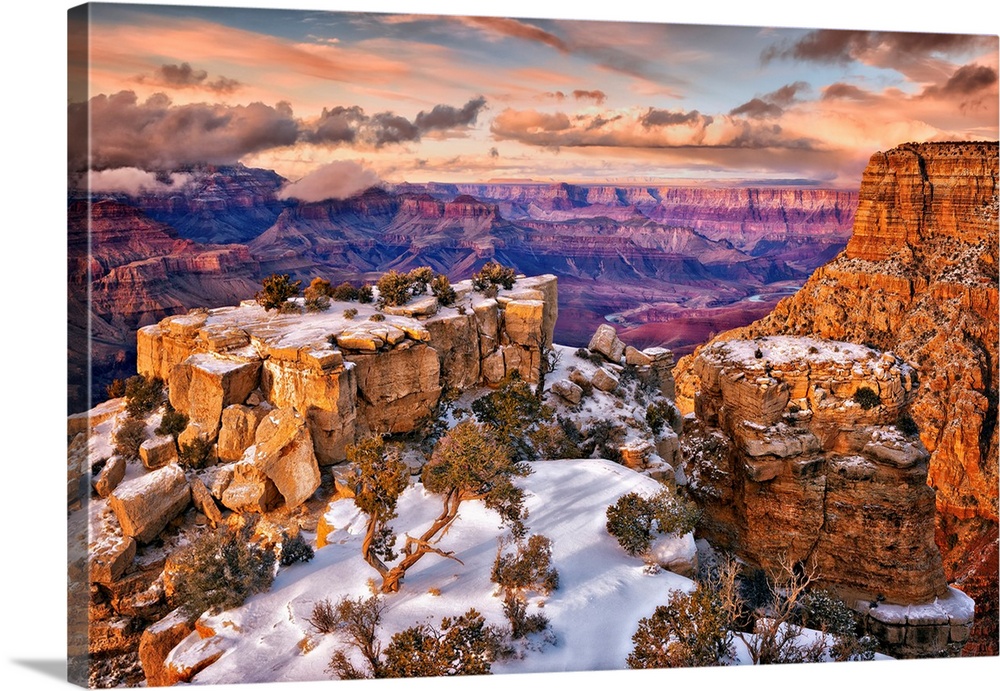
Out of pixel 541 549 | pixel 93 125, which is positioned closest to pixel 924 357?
pixel 541 549

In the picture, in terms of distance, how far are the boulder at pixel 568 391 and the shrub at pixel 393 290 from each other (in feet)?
9.40

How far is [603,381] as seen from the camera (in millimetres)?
11805

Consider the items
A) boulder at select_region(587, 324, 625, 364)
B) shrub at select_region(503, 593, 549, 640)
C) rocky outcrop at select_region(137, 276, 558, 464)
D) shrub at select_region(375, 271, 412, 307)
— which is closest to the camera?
shrub at select_region(503, 593, 549, 640)

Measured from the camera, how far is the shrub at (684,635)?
5.88 m

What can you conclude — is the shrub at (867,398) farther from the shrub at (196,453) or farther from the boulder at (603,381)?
the shrub at (196,453)

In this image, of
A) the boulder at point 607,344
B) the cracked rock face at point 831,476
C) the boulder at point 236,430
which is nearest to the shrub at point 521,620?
the boulder at point 236,430

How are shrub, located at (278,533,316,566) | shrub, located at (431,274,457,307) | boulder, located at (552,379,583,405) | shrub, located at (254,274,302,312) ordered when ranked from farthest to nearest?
boulder, located at (552,379,583,405) < shrub, located at (431,274,457,307) < shrub, located at (254,274,302,312) < shrub, located at (278,533,316,566)

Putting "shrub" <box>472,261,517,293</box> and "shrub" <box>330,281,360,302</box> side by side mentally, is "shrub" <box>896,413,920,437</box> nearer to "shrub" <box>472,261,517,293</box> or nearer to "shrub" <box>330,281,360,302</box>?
"shrub" <box>472,261,517,293</box>

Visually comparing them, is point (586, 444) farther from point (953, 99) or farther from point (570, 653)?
point (953, 99)

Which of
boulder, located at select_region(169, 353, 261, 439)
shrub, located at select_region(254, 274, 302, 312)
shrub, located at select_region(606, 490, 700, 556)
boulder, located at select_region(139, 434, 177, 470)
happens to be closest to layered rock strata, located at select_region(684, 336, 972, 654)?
shrub, located at select_region(606, 490, 700, 556)

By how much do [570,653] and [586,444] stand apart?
456 cm

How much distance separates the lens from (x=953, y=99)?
7.88m

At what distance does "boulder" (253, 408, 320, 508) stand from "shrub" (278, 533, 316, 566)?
0.82 metres

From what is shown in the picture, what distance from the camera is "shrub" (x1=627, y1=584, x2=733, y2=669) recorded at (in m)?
5.88
